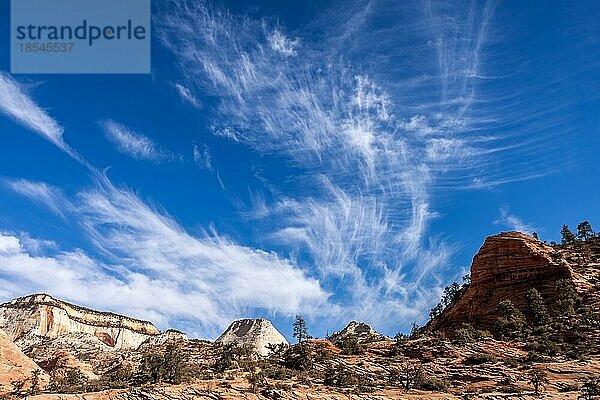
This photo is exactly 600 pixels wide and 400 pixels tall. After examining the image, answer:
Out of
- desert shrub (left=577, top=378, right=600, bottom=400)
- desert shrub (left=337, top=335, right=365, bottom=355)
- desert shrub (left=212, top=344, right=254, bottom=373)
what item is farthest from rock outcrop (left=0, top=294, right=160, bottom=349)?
desert shrub (left=577, top=378, right=600, bottom=400)

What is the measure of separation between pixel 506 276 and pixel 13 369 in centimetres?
5631

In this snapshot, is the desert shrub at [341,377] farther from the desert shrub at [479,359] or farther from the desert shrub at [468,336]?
the desert shrub at [468,336]

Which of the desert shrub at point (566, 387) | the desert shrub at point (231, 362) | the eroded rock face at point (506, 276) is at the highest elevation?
the eroded rock face at point (506, 276)

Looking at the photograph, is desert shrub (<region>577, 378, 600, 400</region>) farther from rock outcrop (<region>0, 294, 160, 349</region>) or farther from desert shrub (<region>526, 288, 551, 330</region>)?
rock outcrop (<region>0, 294, 160, 349</region>)

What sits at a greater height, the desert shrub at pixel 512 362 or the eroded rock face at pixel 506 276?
the eroded rock face at pixel 506 276

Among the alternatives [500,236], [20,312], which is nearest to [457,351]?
[500,236]

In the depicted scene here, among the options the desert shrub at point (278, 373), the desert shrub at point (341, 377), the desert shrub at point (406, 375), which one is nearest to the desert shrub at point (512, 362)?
the desert shrub at point (406, 375)

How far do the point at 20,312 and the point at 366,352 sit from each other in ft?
352

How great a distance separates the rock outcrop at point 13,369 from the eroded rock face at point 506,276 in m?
46.1

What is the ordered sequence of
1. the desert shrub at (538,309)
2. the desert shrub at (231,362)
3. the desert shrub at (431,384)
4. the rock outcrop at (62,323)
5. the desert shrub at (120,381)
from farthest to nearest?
the rock outcrop at (62,323)
the desert shrub at (538,309)
the desert shrub at (231,362)
the desert shrub at (120,381)
the desert shrub at (431,384)

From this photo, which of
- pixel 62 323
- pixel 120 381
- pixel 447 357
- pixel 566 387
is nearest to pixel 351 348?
pixel 447 357

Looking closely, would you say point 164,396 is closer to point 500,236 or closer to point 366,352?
point 366,352

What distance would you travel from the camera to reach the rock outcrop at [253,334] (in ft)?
335

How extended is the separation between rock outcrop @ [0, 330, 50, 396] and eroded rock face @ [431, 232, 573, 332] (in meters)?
46.1
